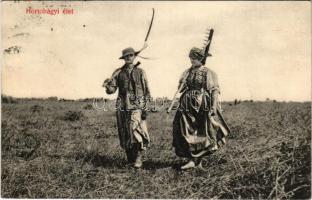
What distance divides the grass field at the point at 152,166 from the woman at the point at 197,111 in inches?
13.4

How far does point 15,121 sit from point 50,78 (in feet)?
8.96

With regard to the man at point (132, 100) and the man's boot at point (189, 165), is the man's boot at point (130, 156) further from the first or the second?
the man's boot at point (189, 165)

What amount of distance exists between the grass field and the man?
389 millimetres

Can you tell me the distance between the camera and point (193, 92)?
773 cm

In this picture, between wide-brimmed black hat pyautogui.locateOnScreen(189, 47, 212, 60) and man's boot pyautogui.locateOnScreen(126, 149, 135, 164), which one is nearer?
wide-brimmed black hat pyautogui.locateOnScreen(189, 47, 212, 60)

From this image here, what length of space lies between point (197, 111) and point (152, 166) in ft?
3.93

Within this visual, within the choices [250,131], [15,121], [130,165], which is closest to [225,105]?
[250,131]

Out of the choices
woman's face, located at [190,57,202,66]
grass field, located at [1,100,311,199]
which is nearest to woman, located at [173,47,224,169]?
woman's face, located at [190,57,202,66]

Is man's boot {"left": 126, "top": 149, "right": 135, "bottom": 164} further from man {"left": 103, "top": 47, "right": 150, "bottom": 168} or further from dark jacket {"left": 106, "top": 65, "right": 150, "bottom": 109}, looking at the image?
dark jacket {"left": 106, "top": 65, "right": 150, "bottom": 109}

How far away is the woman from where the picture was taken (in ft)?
25.2

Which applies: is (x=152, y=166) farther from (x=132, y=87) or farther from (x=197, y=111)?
(x=132, y=87)

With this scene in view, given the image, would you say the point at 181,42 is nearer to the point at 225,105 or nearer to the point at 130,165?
the point at 130,165

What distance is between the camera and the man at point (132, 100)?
7.91m

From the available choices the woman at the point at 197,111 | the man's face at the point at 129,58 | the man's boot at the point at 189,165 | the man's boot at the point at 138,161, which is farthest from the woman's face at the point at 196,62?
the man's boot at the point at 138,161
